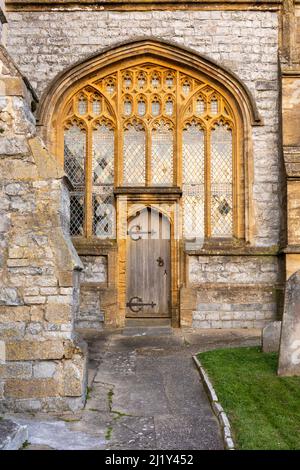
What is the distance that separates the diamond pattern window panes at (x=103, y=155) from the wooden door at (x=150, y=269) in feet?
4.70

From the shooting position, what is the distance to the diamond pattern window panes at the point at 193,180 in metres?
11.8

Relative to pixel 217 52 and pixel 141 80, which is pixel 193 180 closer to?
pixel 141 80

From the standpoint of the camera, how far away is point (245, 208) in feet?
38.1

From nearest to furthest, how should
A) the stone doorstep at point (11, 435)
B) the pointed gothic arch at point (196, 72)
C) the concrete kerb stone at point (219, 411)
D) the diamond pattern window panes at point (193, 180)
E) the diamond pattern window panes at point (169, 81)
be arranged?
the stone doorstep at point (11, 435), the concrete kerb stone at point (219, 411), the pointed gothic arch at point (196, 72), the diamond pattern window panes at point (193, 180), the diamond pattern window panes at point (169, 81)

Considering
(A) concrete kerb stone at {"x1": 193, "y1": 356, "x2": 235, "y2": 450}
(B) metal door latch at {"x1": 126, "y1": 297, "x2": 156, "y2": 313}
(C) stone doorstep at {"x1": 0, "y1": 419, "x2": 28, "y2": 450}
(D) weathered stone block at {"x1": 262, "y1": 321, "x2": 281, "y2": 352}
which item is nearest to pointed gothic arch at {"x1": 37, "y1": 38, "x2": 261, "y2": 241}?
(B) metal door latch at {"x1": 126, "y1": 297, "x2": 156, "y2": 313}

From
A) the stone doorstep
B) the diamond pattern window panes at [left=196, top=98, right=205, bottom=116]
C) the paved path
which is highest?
the diamond pattern window panes at [left=196, top=98, right=205, bottom=116]

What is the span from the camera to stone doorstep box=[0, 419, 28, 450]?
3.98m

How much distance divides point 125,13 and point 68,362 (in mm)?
9276

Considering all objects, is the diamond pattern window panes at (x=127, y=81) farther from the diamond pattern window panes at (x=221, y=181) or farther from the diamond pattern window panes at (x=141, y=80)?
the diamond pattern window panes at (x=221, y=181)

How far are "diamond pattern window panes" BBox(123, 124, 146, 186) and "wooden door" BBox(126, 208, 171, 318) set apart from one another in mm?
985

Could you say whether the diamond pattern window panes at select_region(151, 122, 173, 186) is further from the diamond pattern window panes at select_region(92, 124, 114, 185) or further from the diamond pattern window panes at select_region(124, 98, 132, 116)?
the diamond pattern window panes at select_region(92, 124, 114, 185)

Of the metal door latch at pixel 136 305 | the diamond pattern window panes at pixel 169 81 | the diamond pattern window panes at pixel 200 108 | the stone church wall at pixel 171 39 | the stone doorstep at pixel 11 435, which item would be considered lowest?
the stone doorstep at pixel 11 435

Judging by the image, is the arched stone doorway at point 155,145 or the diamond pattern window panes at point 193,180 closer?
the arched stone doorway at point 155,145

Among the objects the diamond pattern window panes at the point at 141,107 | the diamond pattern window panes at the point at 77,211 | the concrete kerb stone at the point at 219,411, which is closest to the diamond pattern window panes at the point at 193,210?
the diamond pattern window panes at the point at 141,107
